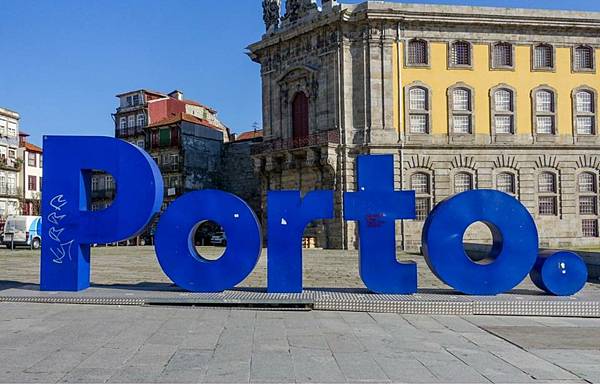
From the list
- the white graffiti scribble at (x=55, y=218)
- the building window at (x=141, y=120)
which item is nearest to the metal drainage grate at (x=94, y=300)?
the white graffiti scribble at (x=55, y=218)

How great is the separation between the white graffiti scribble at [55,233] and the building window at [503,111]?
91.9ft

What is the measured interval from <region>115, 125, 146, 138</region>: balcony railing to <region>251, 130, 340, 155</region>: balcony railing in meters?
26.0

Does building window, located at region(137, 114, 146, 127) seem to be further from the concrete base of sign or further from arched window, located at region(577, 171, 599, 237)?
the concrete base of sign

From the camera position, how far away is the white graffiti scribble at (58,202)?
1205cm

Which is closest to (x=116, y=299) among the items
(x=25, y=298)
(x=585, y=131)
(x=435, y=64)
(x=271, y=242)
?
(x=25, y=298)

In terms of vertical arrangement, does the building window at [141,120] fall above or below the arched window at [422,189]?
above

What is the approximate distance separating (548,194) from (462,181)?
534cm

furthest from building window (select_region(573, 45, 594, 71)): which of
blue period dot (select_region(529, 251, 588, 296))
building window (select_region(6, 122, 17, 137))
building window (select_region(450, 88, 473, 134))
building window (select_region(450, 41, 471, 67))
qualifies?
building window (select_region(6, 122, 17, 137))

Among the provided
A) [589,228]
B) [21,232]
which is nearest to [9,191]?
[21,232]

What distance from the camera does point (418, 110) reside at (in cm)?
3347

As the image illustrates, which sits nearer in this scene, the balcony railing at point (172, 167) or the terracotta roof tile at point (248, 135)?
the balcony railing at point (172, 167)

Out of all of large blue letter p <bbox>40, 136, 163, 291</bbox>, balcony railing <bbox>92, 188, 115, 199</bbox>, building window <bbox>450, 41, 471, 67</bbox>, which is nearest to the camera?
large blue letter p <bbox>40, 136, 163, 291</bbox>

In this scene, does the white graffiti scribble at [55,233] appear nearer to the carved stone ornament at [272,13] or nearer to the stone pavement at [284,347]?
the stone pavement at [284,347]

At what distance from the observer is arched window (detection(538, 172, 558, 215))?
3384 cm
